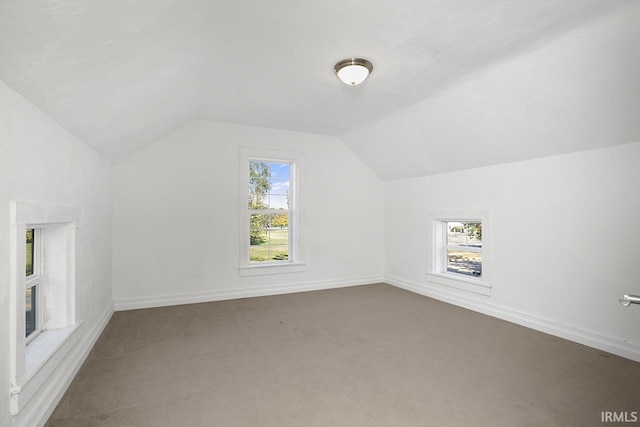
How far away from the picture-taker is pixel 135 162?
4.29 meters

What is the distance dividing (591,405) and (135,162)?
499 cm

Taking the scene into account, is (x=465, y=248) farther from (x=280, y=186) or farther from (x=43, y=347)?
(x=43, y=347)

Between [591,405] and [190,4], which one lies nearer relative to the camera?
[190,4]

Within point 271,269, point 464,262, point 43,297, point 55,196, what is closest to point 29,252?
point 43,297

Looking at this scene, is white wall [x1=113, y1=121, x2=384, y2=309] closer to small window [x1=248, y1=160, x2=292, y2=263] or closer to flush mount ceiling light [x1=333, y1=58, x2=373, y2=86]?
small window [x1=248, y1=160, x2=292, y2=263]

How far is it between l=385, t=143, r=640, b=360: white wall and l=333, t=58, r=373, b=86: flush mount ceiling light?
213cm

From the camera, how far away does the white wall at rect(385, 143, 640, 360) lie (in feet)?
9.35

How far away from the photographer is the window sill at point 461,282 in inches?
161

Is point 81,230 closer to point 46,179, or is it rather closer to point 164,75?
point 46,179

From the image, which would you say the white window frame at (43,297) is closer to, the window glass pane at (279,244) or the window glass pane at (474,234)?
the window glass pane at (279,244)

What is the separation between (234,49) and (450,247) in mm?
3809

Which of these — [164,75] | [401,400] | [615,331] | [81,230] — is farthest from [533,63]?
[81,230]

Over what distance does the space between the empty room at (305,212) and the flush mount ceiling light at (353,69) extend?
→ 2 cm

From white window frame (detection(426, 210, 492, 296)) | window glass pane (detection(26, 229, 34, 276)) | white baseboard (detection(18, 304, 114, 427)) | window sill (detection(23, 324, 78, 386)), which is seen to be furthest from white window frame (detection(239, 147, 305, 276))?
window glass pane (detection(26, 229, 34, 276))
